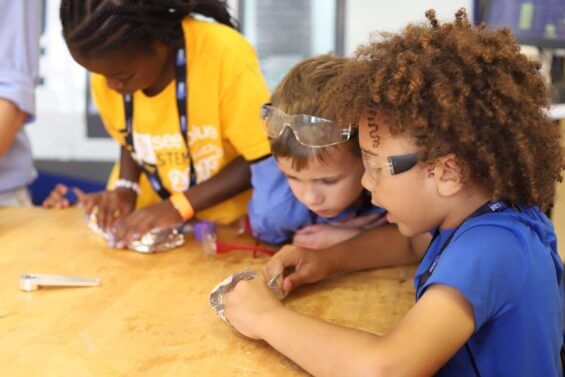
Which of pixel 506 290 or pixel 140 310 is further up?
pixel 506 290

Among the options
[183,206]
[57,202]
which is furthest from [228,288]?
[57,202]

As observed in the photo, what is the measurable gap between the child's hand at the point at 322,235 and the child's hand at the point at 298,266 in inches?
5.7

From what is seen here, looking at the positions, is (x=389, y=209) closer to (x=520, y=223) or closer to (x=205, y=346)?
(x=520, y=223)

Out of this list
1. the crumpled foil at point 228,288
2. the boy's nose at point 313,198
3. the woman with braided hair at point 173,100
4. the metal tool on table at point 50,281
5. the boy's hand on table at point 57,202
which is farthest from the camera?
the boy's hand on table at point 57,202

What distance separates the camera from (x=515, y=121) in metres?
0.87

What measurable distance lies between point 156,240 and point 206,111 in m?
0.34

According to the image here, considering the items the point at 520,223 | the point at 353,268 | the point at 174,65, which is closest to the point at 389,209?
the point at 520,223

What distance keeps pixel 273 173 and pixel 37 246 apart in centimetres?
54

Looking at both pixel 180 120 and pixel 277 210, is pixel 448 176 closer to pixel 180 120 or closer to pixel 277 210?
pixel 277 210

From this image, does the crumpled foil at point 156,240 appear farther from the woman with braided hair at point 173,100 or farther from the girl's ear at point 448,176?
the girl's ear at point 448,176

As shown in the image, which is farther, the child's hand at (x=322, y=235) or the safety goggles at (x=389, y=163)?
the child's hand at (x=322, y=235)

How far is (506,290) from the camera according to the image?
83 cm

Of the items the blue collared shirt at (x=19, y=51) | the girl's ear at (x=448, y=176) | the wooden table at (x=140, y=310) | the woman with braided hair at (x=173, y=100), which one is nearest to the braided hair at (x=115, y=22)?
the woman with braided hair at (x=173, y=100)

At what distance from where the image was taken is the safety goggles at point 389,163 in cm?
93
